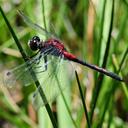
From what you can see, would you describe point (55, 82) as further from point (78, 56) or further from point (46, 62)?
point (78, 56)

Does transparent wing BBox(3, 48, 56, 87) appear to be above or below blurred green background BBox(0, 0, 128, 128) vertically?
below

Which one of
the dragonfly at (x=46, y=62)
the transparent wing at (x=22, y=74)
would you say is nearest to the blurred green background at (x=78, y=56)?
the dragonfly at (x=46, y=62)

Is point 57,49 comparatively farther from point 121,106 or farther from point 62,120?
point 121,106

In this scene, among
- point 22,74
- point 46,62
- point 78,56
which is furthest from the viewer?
point 78,56

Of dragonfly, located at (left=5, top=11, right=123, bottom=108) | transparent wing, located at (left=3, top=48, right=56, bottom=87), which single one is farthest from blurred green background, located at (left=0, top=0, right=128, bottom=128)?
transparent wing, located at (left=3, top=48, right=56, bottom=87)

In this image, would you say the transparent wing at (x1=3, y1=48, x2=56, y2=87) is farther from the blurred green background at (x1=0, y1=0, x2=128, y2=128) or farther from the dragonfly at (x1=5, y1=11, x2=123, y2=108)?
the blurred green background at (x1=0, y1=0, x2=128, y2=128)

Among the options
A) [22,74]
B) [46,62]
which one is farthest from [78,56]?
[22,74]

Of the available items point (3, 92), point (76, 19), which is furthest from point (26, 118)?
point (76, 19)

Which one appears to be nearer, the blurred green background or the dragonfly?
the dragonfly
